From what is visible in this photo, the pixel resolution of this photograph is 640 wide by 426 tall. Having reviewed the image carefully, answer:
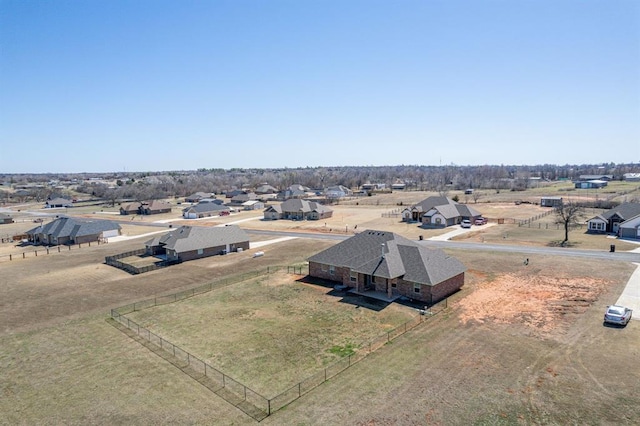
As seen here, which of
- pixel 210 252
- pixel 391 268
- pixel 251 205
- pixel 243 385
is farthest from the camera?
pixel 251 205

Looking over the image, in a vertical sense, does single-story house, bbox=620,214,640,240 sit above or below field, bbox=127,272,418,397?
above

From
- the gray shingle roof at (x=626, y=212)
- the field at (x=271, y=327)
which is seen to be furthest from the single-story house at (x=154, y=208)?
the gray shingle roof at (x=626, y=212)

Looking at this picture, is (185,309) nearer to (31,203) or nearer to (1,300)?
(1,300)

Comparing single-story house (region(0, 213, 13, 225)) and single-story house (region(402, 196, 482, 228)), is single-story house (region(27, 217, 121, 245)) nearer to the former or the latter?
single-story house (region(0, 213, 13, 225))

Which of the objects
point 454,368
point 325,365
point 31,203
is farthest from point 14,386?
point 31,203

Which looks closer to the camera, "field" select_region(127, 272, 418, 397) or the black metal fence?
the black metal fence

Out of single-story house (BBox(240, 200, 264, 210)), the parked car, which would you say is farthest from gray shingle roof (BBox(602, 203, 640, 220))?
single-story house (BBox(240, 200, 264, 210))

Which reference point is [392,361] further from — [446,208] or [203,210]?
[203,210]

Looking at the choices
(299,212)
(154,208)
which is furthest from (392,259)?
(154,208)
